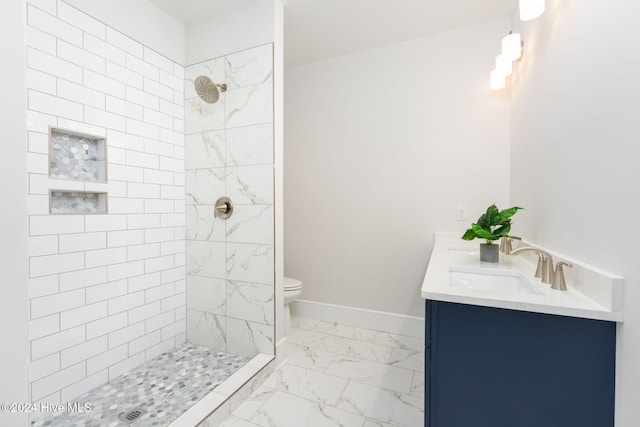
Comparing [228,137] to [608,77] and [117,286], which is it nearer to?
[117,286]

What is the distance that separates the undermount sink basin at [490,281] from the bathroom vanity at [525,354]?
10.4 inches

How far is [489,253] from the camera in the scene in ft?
5.16

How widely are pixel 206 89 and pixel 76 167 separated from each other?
88 cm

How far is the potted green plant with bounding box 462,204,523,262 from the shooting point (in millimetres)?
1495

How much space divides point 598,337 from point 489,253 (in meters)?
0.71

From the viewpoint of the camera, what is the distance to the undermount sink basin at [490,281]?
1.36m

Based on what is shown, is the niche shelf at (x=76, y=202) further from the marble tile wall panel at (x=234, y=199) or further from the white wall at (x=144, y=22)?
the white wall at (x=144, y=22)

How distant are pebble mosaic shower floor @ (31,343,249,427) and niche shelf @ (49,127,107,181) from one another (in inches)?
48.6

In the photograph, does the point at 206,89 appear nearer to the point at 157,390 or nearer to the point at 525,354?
the point at 157,390

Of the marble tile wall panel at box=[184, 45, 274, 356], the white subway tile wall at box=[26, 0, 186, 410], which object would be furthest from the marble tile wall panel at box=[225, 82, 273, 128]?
the white subway tile wall at box=[26, 0, 186, 410]

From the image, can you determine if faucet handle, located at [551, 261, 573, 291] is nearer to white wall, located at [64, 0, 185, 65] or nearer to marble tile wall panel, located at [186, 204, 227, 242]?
marble tile wall panel, located at [186, 204, 227, 242]

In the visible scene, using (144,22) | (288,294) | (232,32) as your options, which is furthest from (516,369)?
(144,22)

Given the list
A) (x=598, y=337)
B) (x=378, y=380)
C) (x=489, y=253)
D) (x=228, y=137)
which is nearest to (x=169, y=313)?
(x=228, y=137)

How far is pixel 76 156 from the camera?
5.19ft
